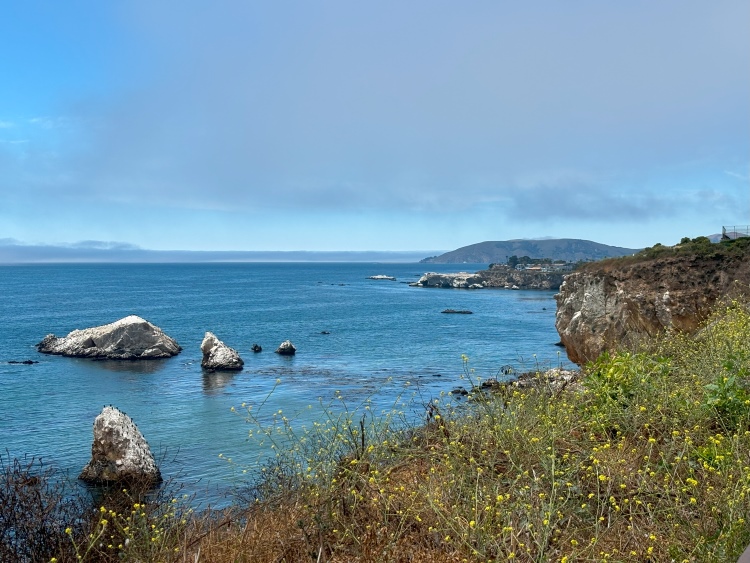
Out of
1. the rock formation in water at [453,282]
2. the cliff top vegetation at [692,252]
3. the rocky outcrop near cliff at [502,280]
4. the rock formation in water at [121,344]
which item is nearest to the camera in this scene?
the cliff top vegetation at [692,252]

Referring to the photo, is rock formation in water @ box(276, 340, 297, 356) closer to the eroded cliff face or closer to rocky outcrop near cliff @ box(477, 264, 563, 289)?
the eroded cliff face

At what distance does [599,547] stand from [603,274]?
26817 millimetres

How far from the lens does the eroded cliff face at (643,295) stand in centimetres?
2822

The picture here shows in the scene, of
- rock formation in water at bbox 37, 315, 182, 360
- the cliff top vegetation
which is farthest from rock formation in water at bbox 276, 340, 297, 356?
the cliff top vegetation

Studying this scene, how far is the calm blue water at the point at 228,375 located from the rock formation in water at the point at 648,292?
4027 mm

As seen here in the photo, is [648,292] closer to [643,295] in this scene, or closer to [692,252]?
[643,295]

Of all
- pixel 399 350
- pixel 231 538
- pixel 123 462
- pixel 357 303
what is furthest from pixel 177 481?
pixel 357 303

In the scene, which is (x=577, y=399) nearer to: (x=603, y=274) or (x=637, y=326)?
(x=637, y=326)

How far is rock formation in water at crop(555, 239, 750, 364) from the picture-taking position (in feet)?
92.7

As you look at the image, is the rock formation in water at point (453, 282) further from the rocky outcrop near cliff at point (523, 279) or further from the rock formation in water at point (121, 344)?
the rock formation in water at point (121, 344)

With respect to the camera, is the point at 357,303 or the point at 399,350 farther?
the point at 357,303

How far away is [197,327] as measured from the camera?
244ft

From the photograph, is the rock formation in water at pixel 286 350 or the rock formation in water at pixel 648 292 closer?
the rock formation in water at pixel 648 292

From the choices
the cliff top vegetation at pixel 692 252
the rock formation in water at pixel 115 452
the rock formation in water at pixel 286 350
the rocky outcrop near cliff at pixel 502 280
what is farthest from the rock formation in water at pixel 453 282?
the rock formation in water at pixel 115 452
